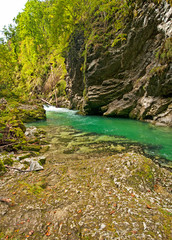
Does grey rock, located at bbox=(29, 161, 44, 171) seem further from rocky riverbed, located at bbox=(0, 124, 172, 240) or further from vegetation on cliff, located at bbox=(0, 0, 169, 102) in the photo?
vegetation on cliff, located at bbox=(0, 0, 169, 102)

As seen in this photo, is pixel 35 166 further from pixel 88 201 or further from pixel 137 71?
pixel 137 71

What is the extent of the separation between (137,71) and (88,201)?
16.8 meters

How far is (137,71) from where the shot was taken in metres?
16.4

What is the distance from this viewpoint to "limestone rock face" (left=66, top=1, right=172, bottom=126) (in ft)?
40.0

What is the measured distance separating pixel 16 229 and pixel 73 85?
24.9 meters

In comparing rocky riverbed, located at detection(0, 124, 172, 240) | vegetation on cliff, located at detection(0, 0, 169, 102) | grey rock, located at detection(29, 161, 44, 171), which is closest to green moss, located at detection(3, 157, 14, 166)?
rocky riverbed, located at detection(0, 124, 172, 240)

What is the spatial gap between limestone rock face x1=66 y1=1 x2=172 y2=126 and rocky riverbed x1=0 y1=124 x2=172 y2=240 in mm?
10201

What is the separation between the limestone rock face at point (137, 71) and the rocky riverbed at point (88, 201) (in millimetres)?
10201

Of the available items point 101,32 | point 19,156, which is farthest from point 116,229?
point 101,32

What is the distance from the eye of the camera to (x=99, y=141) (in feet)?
27.2

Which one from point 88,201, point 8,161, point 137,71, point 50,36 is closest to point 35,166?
point 8,161

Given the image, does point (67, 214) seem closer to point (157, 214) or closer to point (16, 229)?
point (16, 229)

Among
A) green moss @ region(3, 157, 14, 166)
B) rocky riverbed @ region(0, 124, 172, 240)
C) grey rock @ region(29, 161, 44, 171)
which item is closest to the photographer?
rocky riverbed @ region(0, 124, 172, 240)

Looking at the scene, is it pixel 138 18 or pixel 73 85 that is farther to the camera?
pixel 73 85
